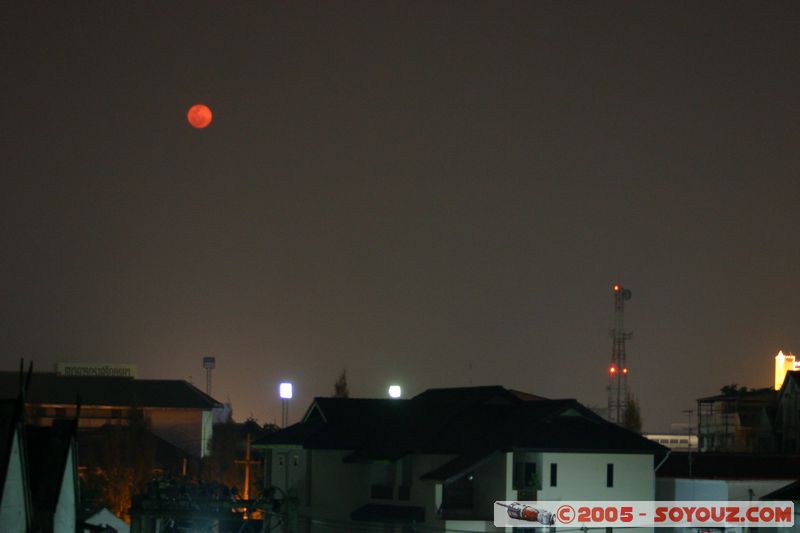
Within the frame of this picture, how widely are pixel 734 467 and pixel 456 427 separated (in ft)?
42.7

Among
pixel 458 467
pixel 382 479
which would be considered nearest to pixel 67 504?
pixel 458 467

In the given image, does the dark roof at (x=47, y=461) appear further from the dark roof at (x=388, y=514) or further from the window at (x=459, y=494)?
the dark roof at (x=388, y=514)

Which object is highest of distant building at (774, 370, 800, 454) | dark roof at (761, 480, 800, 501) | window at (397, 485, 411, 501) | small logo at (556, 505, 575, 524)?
distant building at (774, 370, 800, 454)

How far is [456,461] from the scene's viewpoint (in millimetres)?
51844

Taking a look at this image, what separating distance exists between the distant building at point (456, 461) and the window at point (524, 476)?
39mm

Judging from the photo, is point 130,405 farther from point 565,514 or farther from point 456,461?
point 565,514

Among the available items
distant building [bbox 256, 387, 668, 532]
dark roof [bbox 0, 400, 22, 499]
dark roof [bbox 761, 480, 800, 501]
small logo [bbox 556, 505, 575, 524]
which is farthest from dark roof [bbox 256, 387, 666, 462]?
dark roof [bbox 0, 400, 22, 499]

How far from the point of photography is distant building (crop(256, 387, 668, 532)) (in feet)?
166

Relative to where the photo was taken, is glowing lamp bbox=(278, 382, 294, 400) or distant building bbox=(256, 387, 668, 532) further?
glowing lamp bbox=(278, 382, 294, 400)

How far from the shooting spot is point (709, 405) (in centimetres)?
9038

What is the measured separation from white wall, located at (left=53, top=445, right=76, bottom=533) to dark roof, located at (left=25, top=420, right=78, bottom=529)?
21 centimetres

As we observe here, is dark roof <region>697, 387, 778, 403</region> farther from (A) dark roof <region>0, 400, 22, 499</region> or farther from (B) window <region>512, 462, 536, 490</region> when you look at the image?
(A) dark roof <region>0, 400, 22, 499</region>

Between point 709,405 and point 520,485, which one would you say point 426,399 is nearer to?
point 520,485

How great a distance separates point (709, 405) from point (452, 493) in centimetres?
4377
